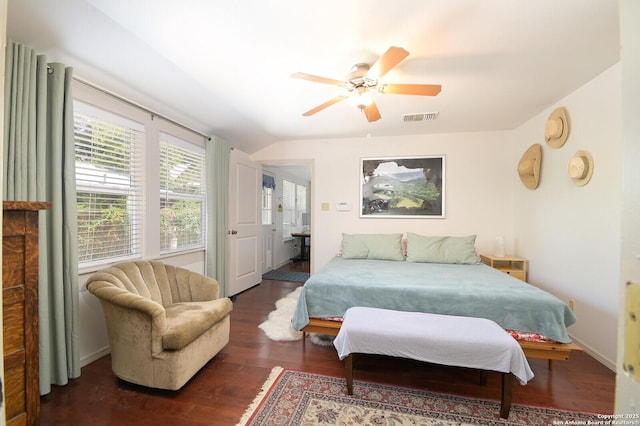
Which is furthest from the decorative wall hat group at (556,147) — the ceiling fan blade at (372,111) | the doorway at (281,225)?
the doorway at (281,225)

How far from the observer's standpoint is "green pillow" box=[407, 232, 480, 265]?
10.7ft

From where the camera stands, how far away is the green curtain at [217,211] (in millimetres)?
3354

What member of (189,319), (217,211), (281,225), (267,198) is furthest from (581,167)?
(281,225)

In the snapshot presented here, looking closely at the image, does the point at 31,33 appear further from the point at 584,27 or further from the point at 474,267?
the point at 474,267

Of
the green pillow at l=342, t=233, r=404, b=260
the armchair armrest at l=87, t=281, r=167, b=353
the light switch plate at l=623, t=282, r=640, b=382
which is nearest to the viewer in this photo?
the light switch plate at l=623, t=282, r=640, b=382

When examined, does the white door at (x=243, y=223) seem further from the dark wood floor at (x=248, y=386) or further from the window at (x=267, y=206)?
the dark wood floor at (x=248, y=386)

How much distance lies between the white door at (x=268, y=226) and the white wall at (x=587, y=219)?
421 cm

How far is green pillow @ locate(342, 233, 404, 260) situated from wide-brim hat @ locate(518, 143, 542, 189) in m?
1.60

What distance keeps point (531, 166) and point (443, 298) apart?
209cm

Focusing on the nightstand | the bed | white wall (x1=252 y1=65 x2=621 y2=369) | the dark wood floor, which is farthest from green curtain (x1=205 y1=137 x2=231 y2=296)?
the nightstand

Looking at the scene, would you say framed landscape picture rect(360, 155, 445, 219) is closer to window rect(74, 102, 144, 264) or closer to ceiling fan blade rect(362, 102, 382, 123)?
ceiling fan blade rect(362, 102, 382, 123)

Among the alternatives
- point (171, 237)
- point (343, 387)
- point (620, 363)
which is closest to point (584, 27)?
point (620, 363)

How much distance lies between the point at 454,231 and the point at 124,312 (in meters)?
3.81

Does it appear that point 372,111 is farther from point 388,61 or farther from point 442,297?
point 442,297
